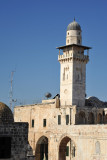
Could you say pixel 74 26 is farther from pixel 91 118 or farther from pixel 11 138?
pixel 11 138

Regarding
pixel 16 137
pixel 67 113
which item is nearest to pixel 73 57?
pixel 67 113

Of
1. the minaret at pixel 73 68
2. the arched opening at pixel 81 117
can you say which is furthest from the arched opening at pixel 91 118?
the minaret at pixel 73 68

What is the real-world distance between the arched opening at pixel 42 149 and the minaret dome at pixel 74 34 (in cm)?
1283

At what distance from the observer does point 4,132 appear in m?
17.3

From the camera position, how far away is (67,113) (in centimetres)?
3775

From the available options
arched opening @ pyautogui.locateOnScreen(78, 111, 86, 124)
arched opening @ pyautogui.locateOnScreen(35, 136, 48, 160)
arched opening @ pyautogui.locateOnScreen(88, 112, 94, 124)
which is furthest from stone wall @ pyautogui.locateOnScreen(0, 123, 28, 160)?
arched opening @ pyautogui.locateOnScreen(35, 136, 48, 160)

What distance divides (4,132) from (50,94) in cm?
2858

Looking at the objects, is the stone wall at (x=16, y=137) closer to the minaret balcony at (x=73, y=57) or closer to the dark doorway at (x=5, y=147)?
the dark doorway at (x=5, y=147)

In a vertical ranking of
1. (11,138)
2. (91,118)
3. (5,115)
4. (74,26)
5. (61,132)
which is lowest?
(11,138)

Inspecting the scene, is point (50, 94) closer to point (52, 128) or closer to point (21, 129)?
point (52, 128)

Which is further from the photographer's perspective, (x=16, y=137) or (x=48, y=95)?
(x=48, y=95)

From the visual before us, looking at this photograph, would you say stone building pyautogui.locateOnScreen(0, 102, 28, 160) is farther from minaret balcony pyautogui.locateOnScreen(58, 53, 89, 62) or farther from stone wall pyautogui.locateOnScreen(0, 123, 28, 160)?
A: minaret balcony pyautogui.locateOnScreen(58, 53, 89, 62)

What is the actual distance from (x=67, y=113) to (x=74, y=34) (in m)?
10.3

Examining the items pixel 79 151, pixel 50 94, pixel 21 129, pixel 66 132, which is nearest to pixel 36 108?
pixel 50 94
